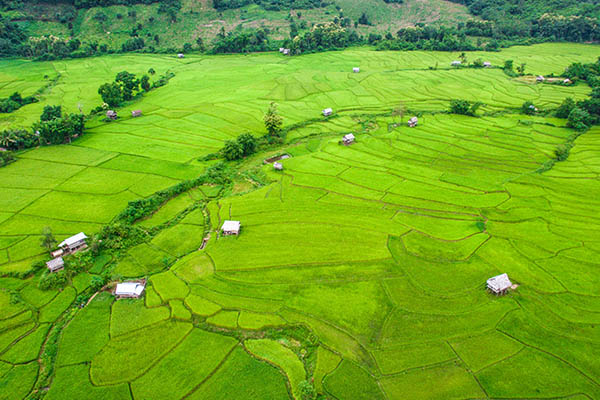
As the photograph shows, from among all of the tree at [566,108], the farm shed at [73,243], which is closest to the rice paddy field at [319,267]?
the farm shed at [73,243]

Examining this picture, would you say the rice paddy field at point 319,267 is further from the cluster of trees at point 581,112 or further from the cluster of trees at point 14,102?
the cluster of trees at point 14,102

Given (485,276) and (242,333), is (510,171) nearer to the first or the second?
(485,276)

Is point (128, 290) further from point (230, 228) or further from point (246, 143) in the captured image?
point (246, 143)

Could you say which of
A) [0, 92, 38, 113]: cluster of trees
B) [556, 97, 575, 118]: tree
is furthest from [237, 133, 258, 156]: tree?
[556, 97, 575, 118]: tree

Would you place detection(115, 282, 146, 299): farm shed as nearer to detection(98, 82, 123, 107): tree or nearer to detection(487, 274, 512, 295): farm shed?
detection(487, 274, 512, 295): farm shed

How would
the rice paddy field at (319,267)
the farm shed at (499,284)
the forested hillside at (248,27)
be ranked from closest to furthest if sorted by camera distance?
1. the rice paddy field at (319,267)
2. the farm shed at (499,284)
3. the forested hillside at (248,27)

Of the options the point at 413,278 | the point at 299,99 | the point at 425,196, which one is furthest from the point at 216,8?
the point at 413,278

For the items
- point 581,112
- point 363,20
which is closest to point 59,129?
point 581,112
